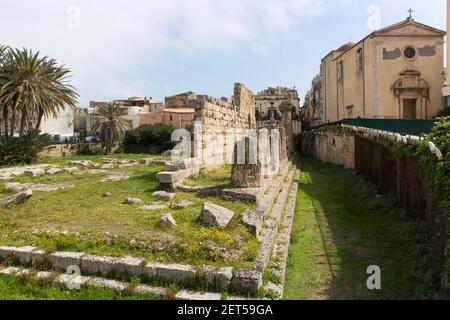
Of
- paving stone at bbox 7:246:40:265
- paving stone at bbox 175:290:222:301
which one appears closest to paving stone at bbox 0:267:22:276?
paving stone at bbox 7:246:40:265

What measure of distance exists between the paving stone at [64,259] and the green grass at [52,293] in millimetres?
429

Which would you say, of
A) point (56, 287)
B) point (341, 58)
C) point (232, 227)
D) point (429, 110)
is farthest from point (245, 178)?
point (341, 58)

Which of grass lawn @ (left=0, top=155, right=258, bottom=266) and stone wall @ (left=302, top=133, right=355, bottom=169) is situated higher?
stone wall @ (left=302, top=133, right=355, bottom=169)

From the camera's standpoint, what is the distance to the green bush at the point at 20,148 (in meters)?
23.8

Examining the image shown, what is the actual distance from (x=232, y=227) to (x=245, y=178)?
3111mm

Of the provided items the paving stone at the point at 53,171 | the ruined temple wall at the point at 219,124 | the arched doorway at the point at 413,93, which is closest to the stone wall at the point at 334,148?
the arched doorway at the point at 413,93

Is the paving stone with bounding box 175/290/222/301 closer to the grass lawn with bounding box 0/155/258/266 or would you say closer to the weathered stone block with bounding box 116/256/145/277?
the grass lawn with bounding box 0/155/258/266

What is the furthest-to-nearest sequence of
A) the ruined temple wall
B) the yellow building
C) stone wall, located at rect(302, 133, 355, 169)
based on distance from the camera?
the yellow building → stone wall, located at rect(302, 133, 355, 169) → the ruined temple wall

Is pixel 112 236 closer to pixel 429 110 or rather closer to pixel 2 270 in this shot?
pixel 2 270

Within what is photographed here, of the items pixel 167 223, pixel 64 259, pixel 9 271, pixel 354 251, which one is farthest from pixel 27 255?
pixel 354 251

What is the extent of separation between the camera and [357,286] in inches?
233

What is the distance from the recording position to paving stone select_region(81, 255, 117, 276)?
564cm

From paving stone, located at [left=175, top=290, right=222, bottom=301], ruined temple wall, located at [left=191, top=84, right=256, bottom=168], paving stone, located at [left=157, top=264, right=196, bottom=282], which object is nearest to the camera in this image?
paving stone, located at [left=175, top=290, right=222, bottom=301]

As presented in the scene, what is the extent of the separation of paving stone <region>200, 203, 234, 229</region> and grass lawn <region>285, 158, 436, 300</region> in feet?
4.47
